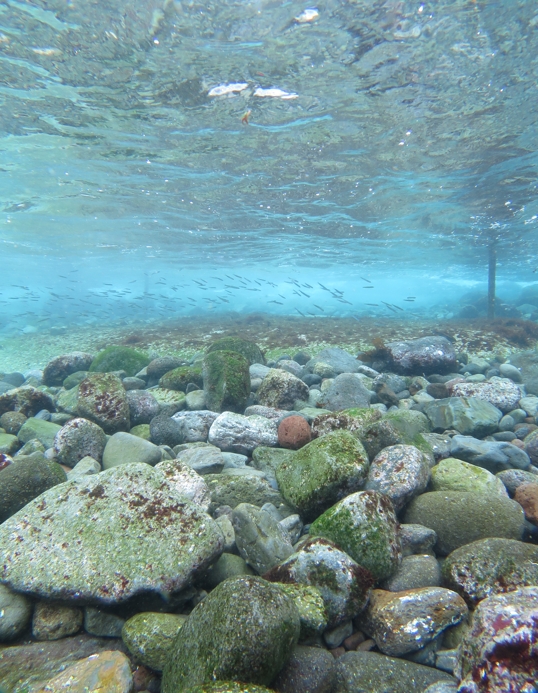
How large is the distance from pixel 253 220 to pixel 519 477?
25.2m

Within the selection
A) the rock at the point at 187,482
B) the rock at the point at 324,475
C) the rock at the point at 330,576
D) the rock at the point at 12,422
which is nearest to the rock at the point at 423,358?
the rock at the point at 324,475

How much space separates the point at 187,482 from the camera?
137 inches

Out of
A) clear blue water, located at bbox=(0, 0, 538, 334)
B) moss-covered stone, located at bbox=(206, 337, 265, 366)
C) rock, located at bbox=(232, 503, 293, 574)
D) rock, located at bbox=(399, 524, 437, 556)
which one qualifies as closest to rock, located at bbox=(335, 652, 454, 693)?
rock, located at bbox=(232, 503, 293, 574)

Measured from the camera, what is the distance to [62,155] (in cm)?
1611

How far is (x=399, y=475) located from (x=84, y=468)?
3.56 metres

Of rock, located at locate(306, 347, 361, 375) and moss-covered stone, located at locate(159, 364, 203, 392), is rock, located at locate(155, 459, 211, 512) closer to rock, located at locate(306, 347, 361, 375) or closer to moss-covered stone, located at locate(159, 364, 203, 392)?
moss-covered stone, located at locate(159, 364, 203, 392)

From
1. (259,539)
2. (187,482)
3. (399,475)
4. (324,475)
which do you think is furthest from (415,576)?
(187,482)

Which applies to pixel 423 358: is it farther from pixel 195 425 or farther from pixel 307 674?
pixel 307 674

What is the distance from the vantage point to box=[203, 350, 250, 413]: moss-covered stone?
6215 mm

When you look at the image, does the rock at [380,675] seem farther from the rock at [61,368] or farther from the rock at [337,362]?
the rock at [61,368]

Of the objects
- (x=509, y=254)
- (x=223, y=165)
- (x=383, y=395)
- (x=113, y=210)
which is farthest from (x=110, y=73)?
(x=509, y=254)

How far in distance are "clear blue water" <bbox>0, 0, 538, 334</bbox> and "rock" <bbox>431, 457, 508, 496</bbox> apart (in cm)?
993

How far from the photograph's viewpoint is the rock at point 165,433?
508 centimetres

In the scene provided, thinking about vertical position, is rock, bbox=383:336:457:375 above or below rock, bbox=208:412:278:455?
above
